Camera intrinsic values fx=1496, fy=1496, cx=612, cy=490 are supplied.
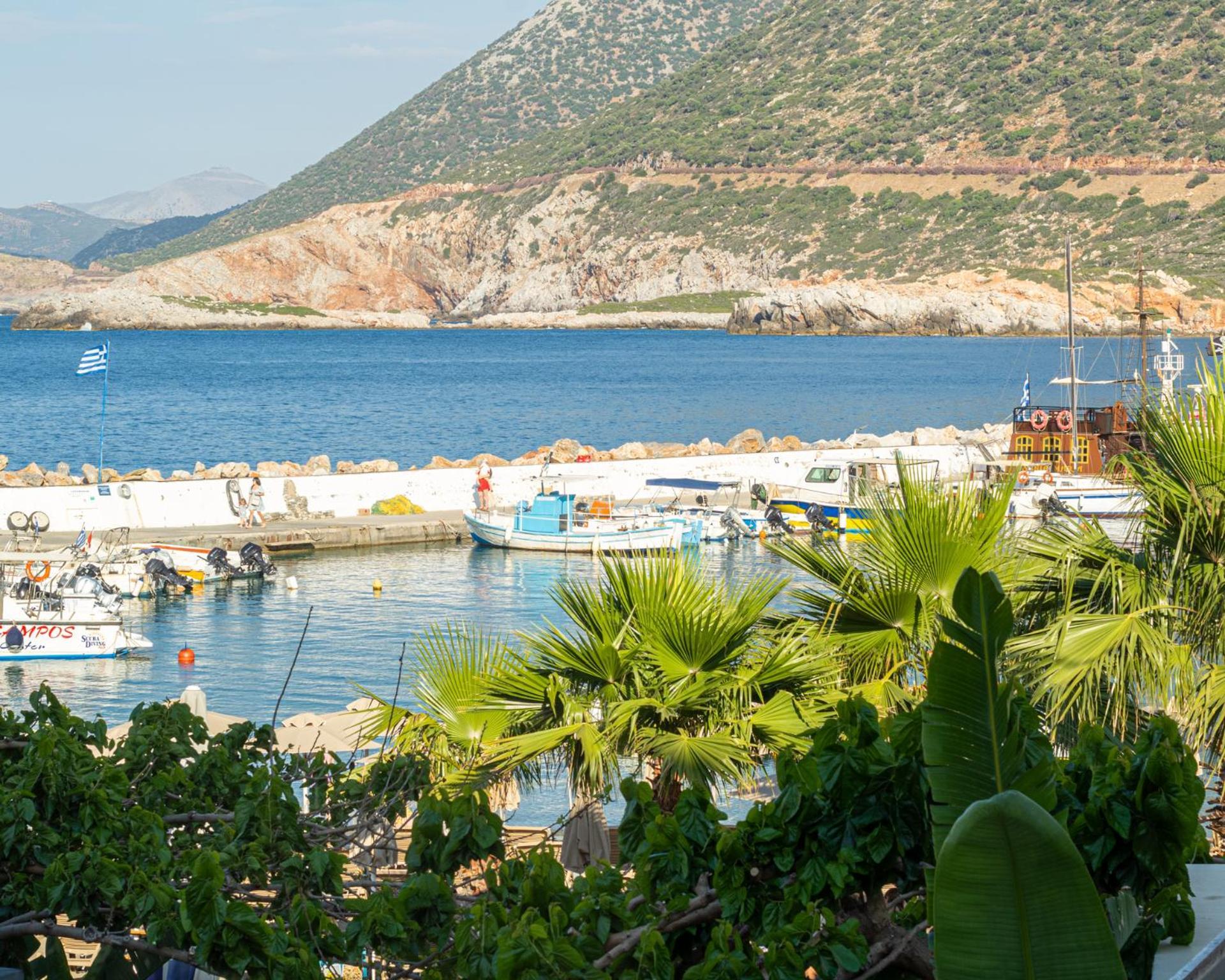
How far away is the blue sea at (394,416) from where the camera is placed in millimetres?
23750

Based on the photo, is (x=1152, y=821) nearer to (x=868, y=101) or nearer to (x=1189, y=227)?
(x=1189, y=227)

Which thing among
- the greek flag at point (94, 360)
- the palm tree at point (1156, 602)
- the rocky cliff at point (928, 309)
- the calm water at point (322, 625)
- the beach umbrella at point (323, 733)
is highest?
the rocky cliff at point (928, 309)

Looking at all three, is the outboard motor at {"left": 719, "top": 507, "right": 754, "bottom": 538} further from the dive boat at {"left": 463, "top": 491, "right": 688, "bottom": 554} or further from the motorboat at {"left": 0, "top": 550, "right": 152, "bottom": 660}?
the motorboat at {"left": 0, "top": 550, "right": 152, "bottom": 660}

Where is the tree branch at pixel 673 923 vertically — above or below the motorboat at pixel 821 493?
above

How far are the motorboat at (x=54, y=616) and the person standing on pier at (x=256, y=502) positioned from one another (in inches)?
365

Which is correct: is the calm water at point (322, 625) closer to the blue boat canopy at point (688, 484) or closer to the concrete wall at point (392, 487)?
the blue boat canopy at point (688, 484)

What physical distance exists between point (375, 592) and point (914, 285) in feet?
436

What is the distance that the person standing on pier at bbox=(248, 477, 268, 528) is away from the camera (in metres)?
34.7

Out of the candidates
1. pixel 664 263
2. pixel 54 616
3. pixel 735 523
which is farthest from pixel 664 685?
pixel 664 263

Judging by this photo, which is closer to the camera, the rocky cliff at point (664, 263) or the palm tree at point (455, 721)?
the palm tree at point (455, 721)

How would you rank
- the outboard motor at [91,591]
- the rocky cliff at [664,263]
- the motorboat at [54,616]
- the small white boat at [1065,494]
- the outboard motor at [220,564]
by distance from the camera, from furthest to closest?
the rocky cliff at [664,263] < the small white boat at [1065,494] < the outboard motor at [220,564] < the outboard motor at [91,591] < the motorboat at [54,616]

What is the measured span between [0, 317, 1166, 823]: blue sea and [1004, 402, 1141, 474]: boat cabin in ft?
25.4

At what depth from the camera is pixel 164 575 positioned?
96.7 ft

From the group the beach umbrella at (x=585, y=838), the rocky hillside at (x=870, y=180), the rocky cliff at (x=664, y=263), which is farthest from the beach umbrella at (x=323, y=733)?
the rocky hillside at (x=870, y=180)
